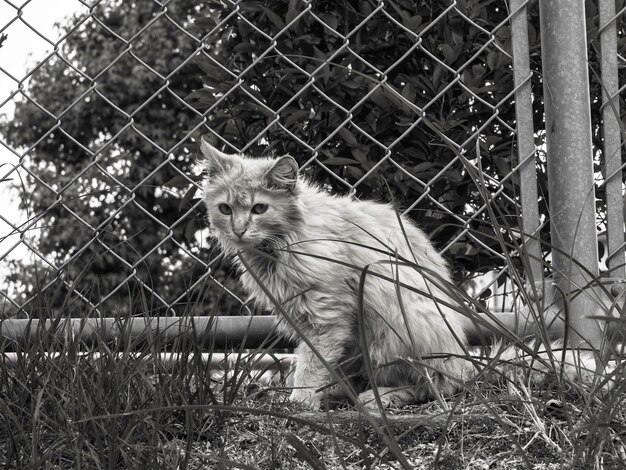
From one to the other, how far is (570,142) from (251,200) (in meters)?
1.11

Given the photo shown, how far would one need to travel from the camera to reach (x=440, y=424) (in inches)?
70.4

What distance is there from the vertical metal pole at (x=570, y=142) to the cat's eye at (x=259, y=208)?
998 millimetres

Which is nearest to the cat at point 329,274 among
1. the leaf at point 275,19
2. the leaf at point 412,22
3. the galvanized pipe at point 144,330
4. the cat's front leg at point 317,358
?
the cat's front leg at point 317,358

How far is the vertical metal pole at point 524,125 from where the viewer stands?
8.45ft

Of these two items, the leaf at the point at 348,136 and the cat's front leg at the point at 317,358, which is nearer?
the cat's front leg at the point at 317,358

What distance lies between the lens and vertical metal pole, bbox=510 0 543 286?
2576 millimetres

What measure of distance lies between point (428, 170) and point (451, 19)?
59cm

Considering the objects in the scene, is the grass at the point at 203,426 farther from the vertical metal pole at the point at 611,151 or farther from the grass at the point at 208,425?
the vertical metal pole at the point at 611,151

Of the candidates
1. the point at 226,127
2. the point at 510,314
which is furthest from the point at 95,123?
the point at 510,314

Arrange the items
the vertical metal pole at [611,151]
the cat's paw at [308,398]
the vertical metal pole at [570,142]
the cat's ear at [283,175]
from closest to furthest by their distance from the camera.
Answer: the cat's paw at [308,398] → the vertical metal pole at [570,142] → the vertical metal pole at [611,151] → the cat's ear at [283,175]

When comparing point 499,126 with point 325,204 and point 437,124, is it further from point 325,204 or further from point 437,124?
point 325,204

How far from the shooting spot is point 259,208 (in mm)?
2932

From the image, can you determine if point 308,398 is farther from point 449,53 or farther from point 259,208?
point 449,53

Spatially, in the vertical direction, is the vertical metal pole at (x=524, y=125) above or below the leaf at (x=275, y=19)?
below
